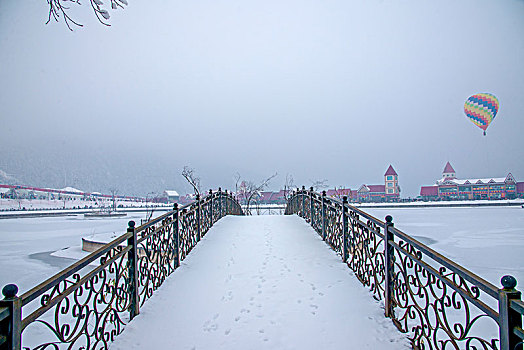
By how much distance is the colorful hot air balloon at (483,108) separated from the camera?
2667 cm

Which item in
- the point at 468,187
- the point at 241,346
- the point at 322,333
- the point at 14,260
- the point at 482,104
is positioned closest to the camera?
the point at 241,346

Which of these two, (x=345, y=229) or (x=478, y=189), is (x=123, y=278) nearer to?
(x=345, y=229)

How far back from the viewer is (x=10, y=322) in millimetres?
1955

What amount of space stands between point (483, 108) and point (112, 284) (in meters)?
30.6

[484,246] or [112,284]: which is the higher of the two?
[112,284]

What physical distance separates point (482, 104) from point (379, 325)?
29.5 metres

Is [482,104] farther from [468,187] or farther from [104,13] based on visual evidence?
[468,187]

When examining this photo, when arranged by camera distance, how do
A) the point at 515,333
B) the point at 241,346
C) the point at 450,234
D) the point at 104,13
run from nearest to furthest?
the point at 515,333 → the point at 104,13 → the point at 241,346 → the point at 450,234

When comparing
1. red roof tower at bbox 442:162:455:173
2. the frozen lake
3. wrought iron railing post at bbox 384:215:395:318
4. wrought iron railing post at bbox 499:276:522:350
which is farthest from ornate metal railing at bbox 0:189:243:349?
red roof tower at bbox 442:162:455:173

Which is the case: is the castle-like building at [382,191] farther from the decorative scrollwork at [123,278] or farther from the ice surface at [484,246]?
the decorative scrollwork at [123,278]

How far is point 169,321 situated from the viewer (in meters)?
3.88

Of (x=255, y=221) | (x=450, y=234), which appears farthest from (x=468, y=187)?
(x=255, y=221)

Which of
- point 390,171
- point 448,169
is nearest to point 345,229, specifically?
point 390,171

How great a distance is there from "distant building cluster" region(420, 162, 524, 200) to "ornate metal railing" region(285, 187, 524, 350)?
6834cm
